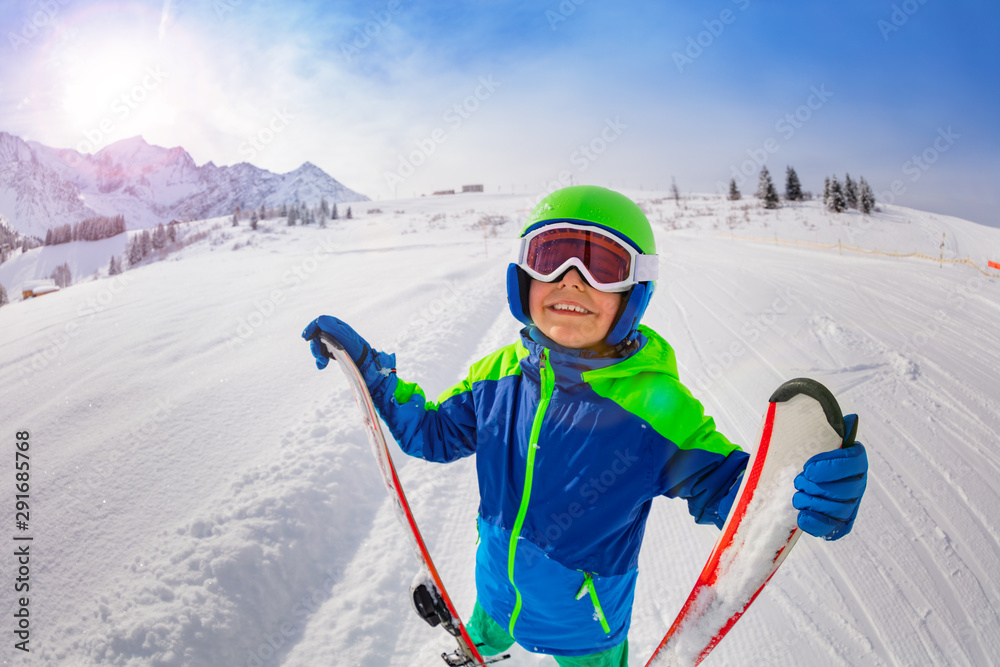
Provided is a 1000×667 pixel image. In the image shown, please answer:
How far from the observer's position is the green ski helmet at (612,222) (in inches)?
57.4

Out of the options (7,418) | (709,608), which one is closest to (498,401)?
(709,608)

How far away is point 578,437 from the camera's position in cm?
138

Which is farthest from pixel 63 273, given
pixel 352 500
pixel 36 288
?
pixel 352 500

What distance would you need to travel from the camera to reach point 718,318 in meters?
7.07

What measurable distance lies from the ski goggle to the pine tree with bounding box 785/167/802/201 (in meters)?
54.7

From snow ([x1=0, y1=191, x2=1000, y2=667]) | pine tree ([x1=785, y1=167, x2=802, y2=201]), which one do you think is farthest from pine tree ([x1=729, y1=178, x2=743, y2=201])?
snow ([x1=0, y1=191, x2=1000, y2=667])

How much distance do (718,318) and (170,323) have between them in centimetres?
941

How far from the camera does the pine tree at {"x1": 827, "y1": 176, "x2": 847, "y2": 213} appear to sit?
38531 millimetres

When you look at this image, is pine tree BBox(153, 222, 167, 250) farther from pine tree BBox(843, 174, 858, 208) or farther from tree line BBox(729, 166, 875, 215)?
pine tree BBox(843, 174, 858, 208)

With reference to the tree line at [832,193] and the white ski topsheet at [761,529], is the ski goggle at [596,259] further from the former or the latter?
the tree line at [832,193]

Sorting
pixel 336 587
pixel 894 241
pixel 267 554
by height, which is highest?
pixel 894 241

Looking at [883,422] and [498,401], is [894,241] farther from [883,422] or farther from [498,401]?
[498,401]

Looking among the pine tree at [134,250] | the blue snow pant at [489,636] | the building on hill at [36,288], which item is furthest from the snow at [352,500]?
the pine tree at [134,250]

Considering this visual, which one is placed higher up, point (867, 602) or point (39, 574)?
point (867, 602)
